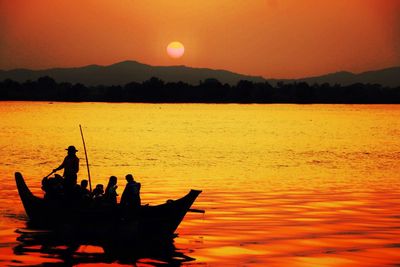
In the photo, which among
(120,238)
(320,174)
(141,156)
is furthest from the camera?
(141,156)

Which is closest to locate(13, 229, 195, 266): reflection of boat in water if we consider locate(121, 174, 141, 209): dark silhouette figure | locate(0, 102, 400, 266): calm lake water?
locate(0, 102, 400, 266): calm lake water

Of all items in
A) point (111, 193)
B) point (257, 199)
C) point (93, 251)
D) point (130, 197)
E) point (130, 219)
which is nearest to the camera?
point (93, 251)

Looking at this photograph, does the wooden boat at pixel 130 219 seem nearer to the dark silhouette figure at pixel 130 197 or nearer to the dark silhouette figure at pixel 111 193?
the dark silhouette figure at pixel 130 197

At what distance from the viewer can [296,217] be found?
30109 mm

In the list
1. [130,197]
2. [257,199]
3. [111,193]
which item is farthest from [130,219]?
[257,199]

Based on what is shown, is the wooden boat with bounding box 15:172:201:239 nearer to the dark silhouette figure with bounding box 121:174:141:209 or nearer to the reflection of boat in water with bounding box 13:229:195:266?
the dark silhouette figure with bounding box 121:174:141:209

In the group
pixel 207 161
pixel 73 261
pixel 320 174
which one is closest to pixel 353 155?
pixel 207 161

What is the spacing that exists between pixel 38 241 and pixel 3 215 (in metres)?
6.05

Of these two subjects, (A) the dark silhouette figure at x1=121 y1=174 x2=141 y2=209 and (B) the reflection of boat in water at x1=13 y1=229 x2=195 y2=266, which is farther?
(A) the dark silhouette figure at x1=121 y1=174 x2=141 y2=209

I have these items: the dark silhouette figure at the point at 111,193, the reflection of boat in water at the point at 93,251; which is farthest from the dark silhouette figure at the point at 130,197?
the reflection of boat in water at the point at 93,251

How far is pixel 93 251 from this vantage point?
2338 centimetres

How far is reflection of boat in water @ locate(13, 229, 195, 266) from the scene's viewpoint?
2206 centimetres

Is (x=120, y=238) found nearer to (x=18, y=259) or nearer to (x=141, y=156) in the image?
(x=18, y=259)

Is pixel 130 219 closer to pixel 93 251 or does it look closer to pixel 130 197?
pixel 130 197
